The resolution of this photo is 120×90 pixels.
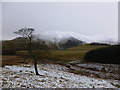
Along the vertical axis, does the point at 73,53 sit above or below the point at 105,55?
above

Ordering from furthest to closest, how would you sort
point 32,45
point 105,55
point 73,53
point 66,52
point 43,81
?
point 105,55 < point 73,53 < point 66,52 < point 32,45 < point 43,81

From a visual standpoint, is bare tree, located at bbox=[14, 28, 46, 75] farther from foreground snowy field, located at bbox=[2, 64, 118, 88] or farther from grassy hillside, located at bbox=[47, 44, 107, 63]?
grassy hillside, located at bbox=[47, 44, 107, 63]

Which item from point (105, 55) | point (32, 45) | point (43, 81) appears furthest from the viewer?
A: point (105, 55)

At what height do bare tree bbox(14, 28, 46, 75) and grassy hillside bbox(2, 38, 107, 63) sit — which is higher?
bare tree bbox(14, 28, 46, 75)

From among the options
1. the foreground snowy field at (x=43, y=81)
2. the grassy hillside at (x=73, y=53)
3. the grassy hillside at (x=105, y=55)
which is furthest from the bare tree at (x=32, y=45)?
the grassy hillside at (x=105, y=55)

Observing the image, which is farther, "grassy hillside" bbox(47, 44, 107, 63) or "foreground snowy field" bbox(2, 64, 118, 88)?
"grassy hillside" bbox(47, 44, 107, 63)

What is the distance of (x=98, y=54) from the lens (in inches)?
776

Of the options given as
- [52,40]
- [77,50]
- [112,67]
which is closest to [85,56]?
[77,50]

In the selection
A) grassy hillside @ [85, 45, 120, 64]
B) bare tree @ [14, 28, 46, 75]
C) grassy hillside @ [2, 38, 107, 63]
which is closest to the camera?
bare tree @ [14, 28, 46, 75]

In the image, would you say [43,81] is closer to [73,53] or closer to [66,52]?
[66,52]

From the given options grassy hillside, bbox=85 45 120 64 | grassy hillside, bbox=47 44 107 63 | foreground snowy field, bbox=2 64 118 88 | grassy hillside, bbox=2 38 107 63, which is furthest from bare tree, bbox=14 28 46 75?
grassy hillside, bbox=85 45 120 64

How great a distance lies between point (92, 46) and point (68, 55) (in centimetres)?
429

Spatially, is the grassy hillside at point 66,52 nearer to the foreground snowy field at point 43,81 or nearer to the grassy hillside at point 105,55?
the grassy hillside at point 105,55

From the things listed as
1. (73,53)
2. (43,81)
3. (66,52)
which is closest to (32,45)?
(43,81)
